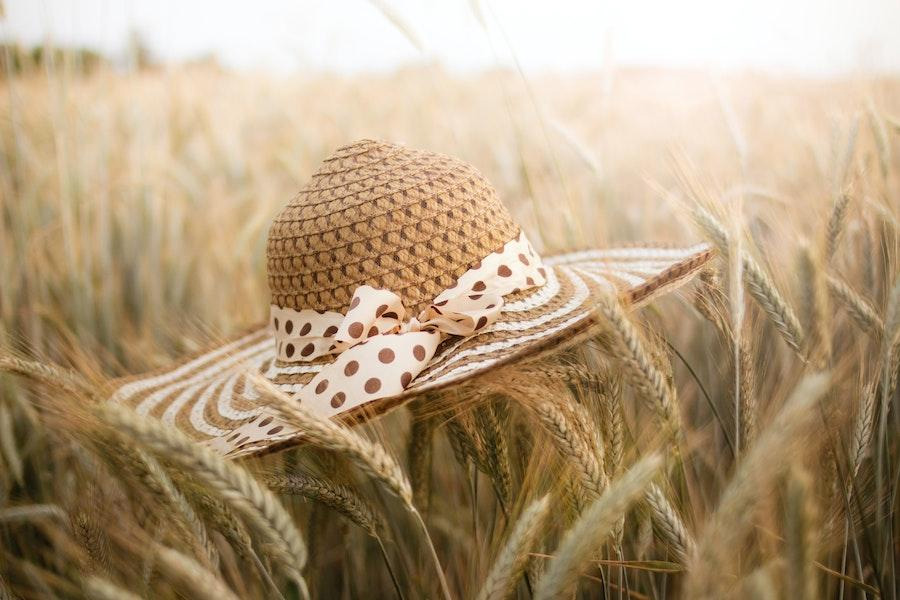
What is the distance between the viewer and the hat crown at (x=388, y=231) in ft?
2.94

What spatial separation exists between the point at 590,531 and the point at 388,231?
0.52 metres

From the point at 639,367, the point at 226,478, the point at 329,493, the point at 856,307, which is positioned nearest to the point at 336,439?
the point at 226,478

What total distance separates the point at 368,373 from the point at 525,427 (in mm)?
295

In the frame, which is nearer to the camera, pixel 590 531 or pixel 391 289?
pixel 590 531

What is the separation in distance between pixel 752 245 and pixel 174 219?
1833 millimetres

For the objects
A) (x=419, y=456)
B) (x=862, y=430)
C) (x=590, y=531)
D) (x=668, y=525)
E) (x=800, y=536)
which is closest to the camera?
(x=800, y=536)

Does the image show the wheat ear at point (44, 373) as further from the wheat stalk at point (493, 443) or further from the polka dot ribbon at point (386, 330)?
the wheat stalk at point (493, 443)

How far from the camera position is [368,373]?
798 millimetres

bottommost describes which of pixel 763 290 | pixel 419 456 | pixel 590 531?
pixel 419 456

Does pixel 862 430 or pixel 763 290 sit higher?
pixel 763 290

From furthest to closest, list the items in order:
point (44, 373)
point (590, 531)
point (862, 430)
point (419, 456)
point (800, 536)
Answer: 1. point (419, 456)
2. point (44, 373)
3. point (862, 430)
4. point (590, 531)
5. point (800, 536)

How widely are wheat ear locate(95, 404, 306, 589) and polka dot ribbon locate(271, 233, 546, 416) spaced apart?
156mm

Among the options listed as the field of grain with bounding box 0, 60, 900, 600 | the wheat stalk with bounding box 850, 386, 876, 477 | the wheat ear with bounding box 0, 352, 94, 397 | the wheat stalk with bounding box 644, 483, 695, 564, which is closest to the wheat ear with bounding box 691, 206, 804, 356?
the field of grain with bounding box 0, 60, 900, 600

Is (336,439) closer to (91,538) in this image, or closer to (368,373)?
(368,373)
